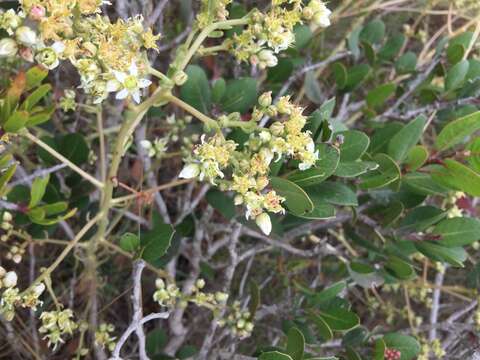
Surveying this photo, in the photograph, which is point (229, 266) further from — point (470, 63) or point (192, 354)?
point (470, 63)

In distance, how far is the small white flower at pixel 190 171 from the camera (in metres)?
1.04

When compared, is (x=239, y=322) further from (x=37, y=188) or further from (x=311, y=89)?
(x=311, y=89)

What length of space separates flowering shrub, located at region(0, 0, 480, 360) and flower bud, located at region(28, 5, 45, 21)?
0.01 m

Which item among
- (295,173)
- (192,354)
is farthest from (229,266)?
(295,173)

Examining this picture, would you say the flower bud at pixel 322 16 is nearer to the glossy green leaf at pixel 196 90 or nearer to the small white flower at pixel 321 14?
the small white flower at pixel 321 14

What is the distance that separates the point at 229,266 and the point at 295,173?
0.49 meters

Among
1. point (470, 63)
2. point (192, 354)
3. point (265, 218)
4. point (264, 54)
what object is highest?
point (264, 54)

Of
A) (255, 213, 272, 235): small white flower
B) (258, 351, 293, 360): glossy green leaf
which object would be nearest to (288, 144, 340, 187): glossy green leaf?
(255, 213, 272, 235): small white flower

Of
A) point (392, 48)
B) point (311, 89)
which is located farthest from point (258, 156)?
point (392, 48)

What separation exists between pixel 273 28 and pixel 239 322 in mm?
723

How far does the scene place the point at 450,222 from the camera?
52.8 inches

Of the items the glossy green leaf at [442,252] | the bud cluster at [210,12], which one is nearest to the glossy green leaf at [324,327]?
the glossy green leaf at [442,252]

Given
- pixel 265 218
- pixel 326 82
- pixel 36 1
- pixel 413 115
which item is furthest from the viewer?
pixel 326 82

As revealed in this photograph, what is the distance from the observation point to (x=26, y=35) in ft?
3.10
